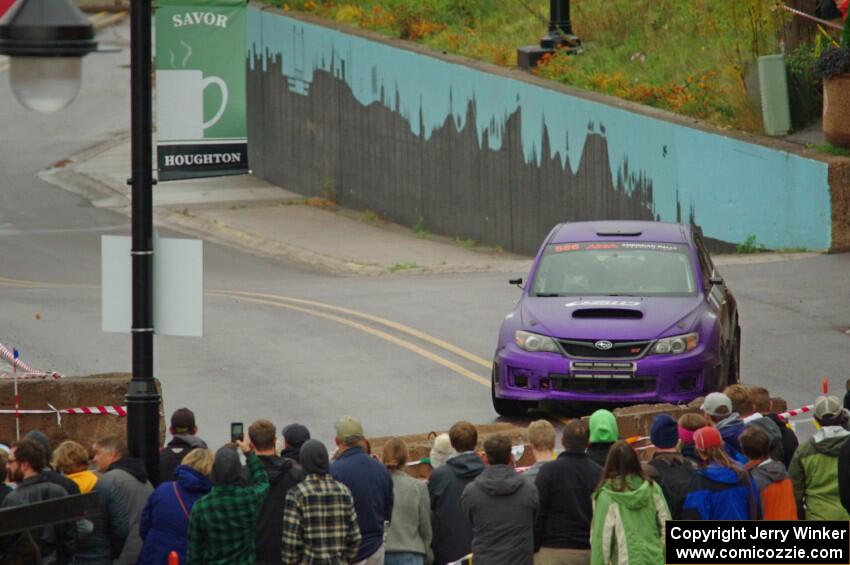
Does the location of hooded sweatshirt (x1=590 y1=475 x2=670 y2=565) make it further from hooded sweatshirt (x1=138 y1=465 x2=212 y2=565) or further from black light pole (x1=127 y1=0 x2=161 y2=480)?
black light pole (x1=127 y1=0 x2=161 y2=480)

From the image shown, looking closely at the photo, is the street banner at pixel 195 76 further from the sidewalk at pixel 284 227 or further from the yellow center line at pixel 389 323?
the sidewalk at pixel 284 227

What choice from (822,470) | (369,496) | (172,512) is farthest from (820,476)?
(172,512)

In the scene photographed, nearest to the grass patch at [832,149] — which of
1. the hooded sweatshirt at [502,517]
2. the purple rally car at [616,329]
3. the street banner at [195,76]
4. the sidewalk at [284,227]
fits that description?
the sidewalk at [284,227]

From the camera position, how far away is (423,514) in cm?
1009

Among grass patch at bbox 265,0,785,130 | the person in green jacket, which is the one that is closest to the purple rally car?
the person in green jacket

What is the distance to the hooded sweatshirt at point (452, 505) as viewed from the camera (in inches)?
396

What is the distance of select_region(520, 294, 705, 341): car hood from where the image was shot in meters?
15.0

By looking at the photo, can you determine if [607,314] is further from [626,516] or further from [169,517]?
[169,517]

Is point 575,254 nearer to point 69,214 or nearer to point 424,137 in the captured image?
point 424,137

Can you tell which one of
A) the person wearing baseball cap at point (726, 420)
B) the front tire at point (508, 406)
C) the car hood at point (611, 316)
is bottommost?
the front tire at point (508, 406)

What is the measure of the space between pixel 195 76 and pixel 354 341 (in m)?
9.56

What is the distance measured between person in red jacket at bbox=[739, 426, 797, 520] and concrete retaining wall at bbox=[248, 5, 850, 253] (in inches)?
607

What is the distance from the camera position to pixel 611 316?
15312mm

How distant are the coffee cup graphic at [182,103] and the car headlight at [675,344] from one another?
5511 mm
